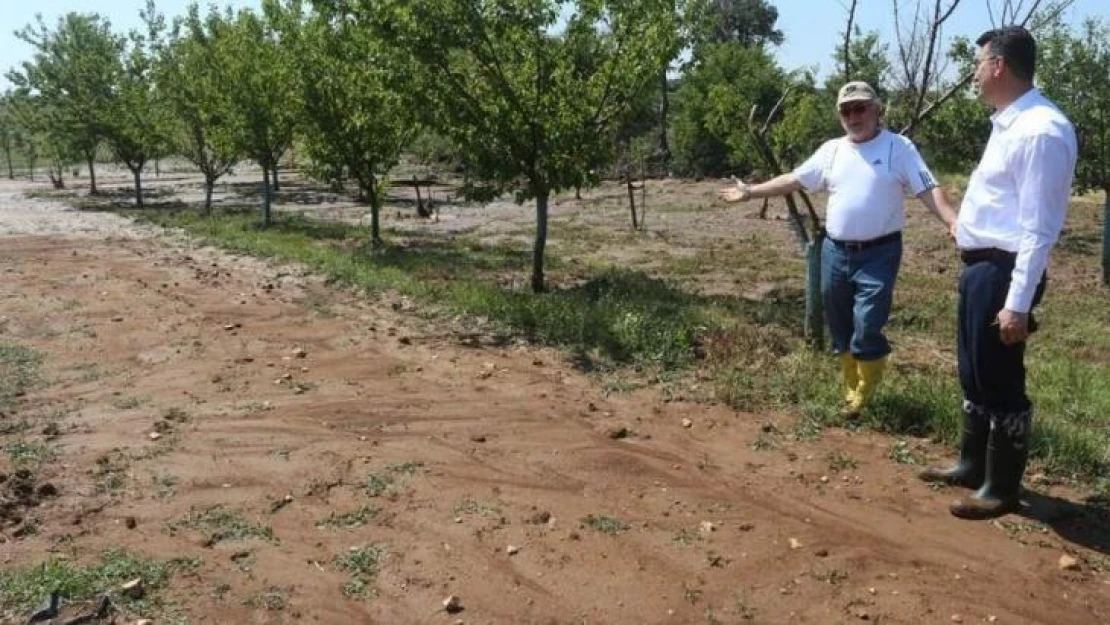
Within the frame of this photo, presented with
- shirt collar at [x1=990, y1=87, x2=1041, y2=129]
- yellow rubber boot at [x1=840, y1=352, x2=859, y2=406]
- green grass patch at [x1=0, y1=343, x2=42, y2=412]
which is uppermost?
shirt collar at [x1=990, y1=87, x2=1041, y2=129]

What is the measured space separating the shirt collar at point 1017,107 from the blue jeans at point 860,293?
1277mm

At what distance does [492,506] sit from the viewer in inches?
169

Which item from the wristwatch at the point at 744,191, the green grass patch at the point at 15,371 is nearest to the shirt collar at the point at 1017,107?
the wristwatch at the point at 744,191

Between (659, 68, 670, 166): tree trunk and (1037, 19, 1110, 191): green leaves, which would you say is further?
(659, 68, 670, 166): tree trunk

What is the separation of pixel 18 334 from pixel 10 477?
4391mm

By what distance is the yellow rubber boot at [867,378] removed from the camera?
5.04 meters

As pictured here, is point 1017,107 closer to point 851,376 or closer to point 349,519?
point 851,376

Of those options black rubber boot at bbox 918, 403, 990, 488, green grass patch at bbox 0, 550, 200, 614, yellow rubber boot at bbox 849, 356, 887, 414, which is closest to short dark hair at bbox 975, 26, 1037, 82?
black rubber boot at bbox 918, 403, 990, 488

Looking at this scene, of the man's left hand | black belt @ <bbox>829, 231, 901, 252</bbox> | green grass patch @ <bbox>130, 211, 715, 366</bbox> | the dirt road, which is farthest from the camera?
green grass patch @ <bbox>130, 211, 715, 366</bbox>

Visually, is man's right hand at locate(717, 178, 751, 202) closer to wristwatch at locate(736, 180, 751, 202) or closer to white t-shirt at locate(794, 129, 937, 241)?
wristwatch at locate(736, 180, 751, 202)

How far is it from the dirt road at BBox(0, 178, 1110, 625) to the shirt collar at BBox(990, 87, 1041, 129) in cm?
170

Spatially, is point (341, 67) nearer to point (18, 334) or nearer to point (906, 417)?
point (18, 334)

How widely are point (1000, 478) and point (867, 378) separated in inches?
46.7

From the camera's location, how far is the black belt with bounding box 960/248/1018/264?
12.2ft
